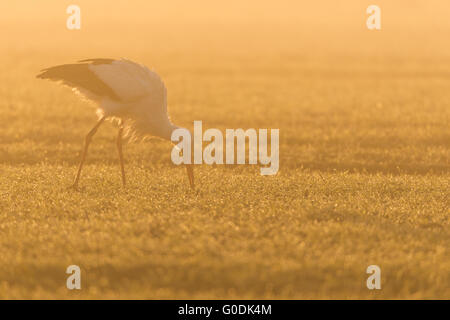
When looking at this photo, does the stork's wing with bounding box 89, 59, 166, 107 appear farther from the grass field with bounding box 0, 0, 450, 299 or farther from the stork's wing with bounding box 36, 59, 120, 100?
the grass field with bounding box 0, 0, 450, 299

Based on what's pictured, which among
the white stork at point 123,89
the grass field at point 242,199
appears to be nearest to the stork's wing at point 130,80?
the white stork at point 123,89

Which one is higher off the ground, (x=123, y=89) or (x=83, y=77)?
(x=83, y=77)

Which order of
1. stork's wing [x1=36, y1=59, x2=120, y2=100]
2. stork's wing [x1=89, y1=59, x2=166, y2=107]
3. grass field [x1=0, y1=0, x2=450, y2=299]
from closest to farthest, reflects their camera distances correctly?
grass field [x1=0, y1=0, x2=450, y2=299] < stork's wing [x1=89, y1=59, x2=166, y2=107] < stork's wing [x1=36, y1=59, x2=120, y2=100]

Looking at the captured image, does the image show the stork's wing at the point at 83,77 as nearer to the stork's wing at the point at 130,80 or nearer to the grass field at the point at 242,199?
the stork's wing at the point at 130,80

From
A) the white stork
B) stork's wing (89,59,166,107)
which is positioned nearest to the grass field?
the white stork

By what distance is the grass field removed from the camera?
6.65m

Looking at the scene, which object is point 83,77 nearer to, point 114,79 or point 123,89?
point 114,79

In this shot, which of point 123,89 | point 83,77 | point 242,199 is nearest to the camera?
point 242,199

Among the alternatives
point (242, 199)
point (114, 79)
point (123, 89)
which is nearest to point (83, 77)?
point (114, 79)

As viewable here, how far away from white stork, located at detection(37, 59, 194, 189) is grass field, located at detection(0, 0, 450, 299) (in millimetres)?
745

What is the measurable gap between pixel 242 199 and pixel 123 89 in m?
2.08

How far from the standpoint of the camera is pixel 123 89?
9.50m

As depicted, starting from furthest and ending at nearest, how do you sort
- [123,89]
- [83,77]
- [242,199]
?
[83,77] → [123,89] → [242,199]
